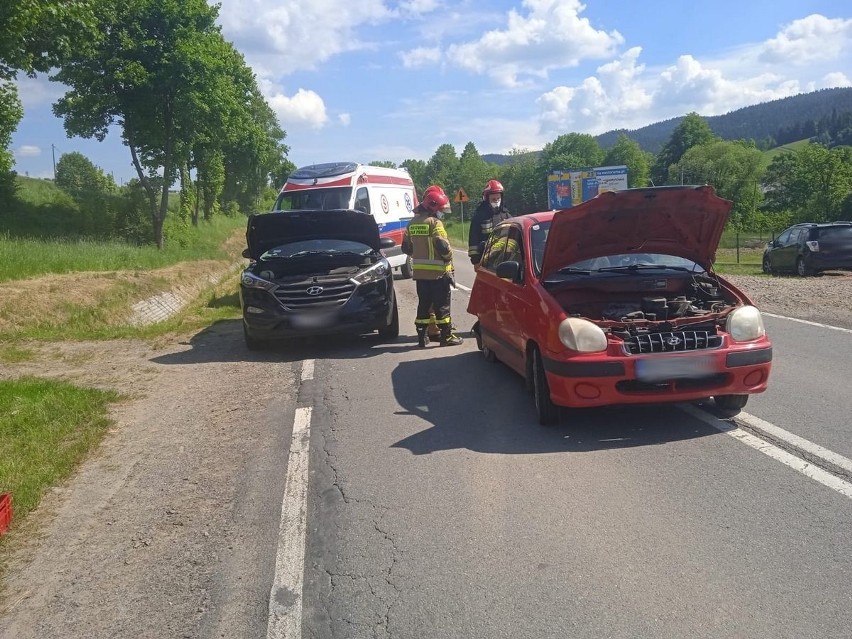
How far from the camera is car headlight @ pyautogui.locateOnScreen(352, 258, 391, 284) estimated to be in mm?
10109

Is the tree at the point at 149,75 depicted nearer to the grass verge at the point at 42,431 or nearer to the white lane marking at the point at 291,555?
the grass verge at the point at 42,431

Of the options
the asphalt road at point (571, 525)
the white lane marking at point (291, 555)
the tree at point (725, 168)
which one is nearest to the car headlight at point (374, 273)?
the asphalt road at point (571, 525)

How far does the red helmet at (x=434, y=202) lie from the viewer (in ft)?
32.2

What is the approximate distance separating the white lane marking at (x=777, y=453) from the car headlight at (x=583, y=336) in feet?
3.93

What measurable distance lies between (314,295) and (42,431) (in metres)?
3.96

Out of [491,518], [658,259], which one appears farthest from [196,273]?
[491,518]

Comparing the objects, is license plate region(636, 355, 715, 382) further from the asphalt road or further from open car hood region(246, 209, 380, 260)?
open car hood region(246, 209, 380, 260)

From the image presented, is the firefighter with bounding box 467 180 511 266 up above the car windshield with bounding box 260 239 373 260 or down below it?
above

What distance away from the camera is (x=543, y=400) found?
19.8ft

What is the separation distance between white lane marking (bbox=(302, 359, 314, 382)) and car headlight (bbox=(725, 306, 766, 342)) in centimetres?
470

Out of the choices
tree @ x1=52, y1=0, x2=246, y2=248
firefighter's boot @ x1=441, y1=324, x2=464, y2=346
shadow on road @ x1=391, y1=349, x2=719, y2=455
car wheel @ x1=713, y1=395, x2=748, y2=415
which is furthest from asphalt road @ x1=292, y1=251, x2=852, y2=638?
tree @ x1=52, y1=0, x2=246, y2=248

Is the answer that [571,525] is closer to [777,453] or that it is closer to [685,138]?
[777,453]

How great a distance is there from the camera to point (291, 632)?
132 inches

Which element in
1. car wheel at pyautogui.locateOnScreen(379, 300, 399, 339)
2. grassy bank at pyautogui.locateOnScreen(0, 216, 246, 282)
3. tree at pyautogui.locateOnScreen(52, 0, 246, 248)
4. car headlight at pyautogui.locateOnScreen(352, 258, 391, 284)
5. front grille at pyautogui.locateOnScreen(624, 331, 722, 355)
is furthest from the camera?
tree at pyautogui.locateOnScreen(52, 0, 246, 248)
